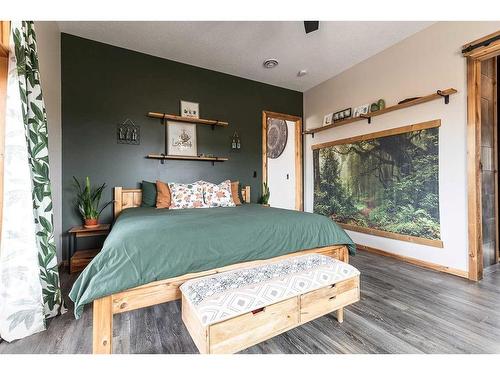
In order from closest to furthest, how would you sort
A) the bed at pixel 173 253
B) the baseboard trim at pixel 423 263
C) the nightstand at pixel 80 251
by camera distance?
the bed at pixel 173 253
the baseboard trim at pixel 423 263
the nightstand at pixel 80 251

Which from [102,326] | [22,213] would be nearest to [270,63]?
[22,213]

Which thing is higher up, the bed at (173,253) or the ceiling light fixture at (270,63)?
the ceiling light fixture at (270,63)

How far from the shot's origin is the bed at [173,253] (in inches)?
47.6

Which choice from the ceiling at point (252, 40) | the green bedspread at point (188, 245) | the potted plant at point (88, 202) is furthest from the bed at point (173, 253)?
the ceiling at point (252, 40)

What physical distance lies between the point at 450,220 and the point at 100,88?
14.4 ft

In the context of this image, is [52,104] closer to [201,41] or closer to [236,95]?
[201,41]

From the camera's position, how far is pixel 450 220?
2479 millimetres

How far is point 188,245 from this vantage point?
1.48 metres

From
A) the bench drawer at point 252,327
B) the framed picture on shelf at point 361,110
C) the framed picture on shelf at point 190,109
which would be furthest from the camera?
the framed picture on shelf at point 190,109

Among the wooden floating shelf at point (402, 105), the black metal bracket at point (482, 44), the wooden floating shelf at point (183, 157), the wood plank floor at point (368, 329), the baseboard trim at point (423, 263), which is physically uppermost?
the black metal bracket at point (482, 44)

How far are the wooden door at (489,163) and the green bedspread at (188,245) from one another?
6.04ft

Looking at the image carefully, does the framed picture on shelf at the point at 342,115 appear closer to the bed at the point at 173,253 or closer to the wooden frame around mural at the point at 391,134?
the wooden frame around mural at the point at 391,134

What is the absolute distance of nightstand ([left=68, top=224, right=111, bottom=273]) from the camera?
98.2 inches

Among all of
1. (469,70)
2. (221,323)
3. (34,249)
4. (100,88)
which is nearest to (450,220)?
(469,70)
